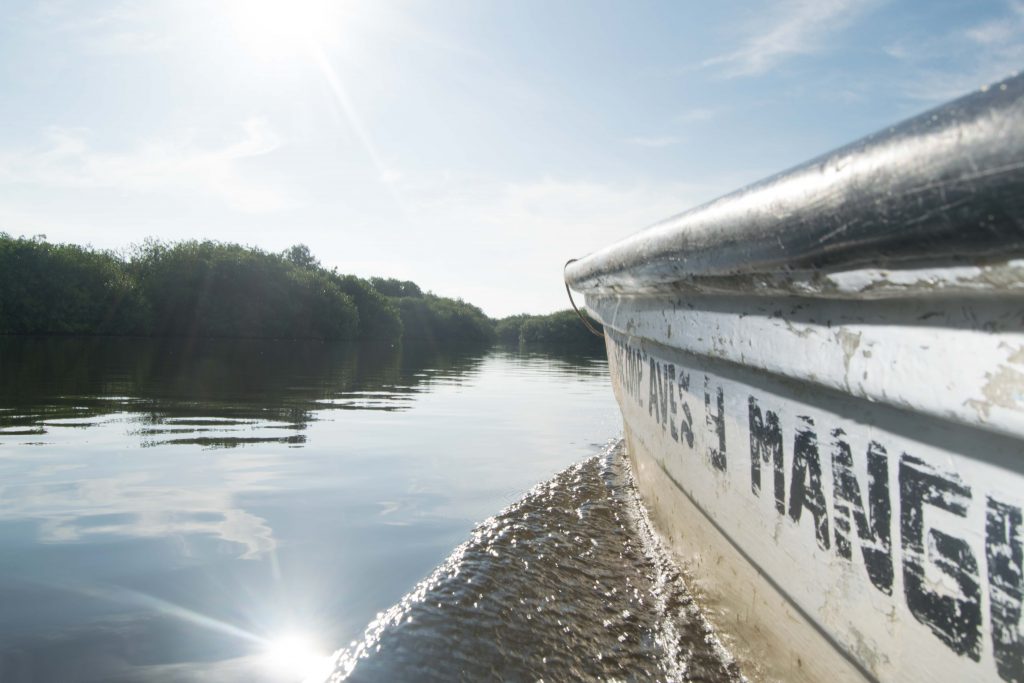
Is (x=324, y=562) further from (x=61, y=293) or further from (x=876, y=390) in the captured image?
(x=61, y=293)

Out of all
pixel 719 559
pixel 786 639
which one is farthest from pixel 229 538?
pixel 786 639

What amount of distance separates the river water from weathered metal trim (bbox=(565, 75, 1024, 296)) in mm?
1248

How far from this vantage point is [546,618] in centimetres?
209

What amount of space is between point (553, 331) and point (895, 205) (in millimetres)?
89102

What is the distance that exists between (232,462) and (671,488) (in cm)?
326

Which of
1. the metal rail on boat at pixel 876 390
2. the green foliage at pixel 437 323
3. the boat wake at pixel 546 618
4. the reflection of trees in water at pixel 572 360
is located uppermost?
the green foliage at pixel 437 323

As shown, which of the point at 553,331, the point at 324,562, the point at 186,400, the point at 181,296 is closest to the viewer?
the point at 324,562

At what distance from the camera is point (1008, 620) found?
81 centimetres

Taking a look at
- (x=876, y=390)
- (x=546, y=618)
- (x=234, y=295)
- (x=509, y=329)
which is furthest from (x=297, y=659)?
(x=509, y=329)

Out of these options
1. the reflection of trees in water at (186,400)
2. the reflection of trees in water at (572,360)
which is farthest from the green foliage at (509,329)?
the reflection of trees in water at (186,400)

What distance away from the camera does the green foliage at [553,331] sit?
84625 millimetres

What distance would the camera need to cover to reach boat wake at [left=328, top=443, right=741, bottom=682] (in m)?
1.78

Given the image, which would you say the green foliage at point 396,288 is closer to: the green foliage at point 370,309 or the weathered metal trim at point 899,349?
the green foliage at point 370,309

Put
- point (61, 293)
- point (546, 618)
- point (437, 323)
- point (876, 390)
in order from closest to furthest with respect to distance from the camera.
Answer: point (876, 390) < point (546, 618) < point (61, 293) < point (437, 323)
